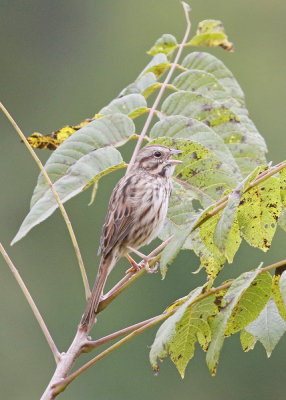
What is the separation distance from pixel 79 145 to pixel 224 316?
99 centimetres

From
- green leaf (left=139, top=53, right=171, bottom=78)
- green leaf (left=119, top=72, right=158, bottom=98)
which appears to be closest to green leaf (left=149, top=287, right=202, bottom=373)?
green leaf (left=119, top=72, right=158, bottom=98)

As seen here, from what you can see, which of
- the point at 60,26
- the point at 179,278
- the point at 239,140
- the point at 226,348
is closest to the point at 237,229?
the point at 239,140

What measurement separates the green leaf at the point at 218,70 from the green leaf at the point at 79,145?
71 centimetres

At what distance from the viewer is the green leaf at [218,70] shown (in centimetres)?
403

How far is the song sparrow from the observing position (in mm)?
4293

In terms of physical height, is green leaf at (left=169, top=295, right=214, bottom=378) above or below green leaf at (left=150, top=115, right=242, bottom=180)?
below

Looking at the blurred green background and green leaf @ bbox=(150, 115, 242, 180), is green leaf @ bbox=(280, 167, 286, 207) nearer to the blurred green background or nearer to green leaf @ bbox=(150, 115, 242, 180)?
green leaf @ bbox=(150, 115, 242, 180)

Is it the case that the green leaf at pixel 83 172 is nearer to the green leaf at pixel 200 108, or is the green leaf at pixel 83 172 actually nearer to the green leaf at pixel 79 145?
the green leaf at pixel 79 145

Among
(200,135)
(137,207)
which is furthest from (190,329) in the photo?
(137,207)

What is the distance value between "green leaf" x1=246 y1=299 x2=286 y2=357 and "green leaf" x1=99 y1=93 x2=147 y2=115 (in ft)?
3.94

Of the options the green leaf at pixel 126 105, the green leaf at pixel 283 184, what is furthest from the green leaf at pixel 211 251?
the green leaf at pixel 126 105

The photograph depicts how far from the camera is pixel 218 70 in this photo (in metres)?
4.04

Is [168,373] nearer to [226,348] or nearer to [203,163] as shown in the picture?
[226,348]

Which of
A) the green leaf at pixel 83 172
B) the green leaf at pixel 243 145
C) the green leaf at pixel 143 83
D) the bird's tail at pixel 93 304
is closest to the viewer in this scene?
the bird's tail at pixel 93 304
